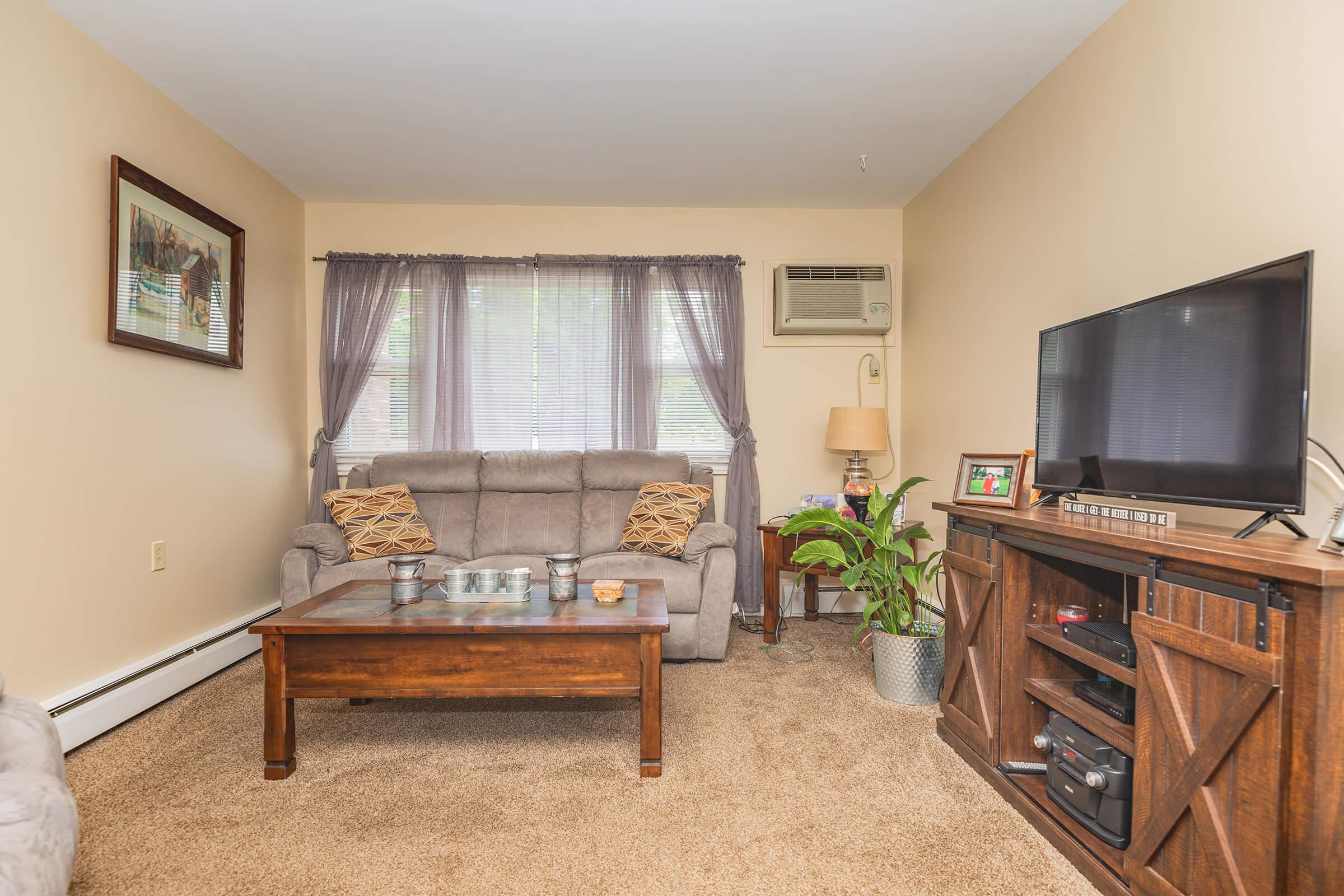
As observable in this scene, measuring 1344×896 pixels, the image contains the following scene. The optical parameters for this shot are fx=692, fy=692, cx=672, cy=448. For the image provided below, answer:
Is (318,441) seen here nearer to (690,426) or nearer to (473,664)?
(690,426)

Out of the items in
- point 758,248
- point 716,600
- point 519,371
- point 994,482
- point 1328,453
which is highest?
point 758,248

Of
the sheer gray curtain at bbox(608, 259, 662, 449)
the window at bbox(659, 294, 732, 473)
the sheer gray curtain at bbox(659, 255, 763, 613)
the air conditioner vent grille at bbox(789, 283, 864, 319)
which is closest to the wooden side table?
the sheer gray curtain at bbox(659, 255, 763, 613)

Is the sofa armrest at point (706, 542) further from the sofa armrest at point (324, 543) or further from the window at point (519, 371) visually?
the sofa armrest at point (324, 543)

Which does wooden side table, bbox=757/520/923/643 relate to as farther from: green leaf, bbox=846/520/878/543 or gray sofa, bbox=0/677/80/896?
gray sofa, bbox=0/677/80/896

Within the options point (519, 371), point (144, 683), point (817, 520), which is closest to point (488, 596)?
point (817, 520)

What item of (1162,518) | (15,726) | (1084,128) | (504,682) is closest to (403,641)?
(504,682)

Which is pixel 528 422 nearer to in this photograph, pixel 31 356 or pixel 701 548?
pixel 701 548

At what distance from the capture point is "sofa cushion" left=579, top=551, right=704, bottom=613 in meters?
3.08

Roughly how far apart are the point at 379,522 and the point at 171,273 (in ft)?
4.41

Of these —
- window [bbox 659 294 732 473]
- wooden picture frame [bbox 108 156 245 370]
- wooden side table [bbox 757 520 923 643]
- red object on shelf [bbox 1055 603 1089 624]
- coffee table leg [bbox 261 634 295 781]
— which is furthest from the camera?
window [bbox 659 294 732 473]

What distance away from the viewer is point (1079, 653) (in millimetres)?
1743

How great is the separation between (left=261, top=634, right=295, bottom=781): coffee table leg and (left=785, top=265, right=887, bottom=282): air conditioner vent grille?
318 centimetres

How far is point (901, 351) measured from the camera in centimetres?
420

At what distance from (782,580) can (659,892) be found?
2.67 metres
